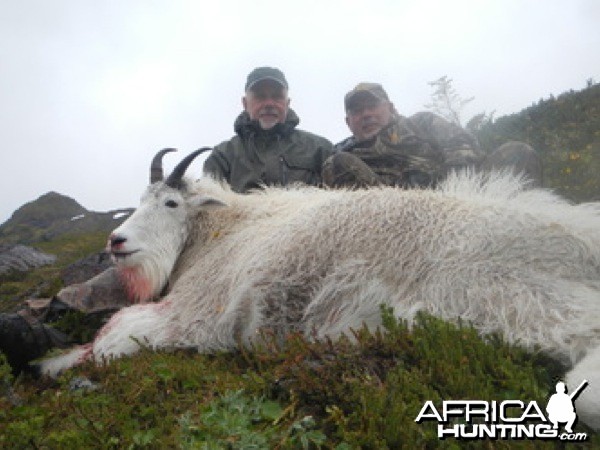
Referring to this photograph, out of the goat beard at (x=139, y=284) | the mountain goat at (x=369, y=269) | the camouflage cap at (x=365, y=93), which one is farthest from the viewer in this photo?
the camouflage cap at (x=365, y=93)

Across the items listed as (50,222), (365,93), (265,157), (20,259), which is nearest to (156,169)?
(265,157)

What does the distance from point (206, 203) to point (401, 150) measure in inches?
113

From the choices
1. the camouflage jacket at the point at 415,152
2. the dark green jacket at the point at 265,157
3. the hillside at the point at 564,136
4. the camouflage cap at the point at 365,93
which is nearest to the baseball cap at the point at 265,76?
the dark green jacket at the point at 265,157

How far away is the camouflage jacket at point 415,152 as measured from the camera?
257 inches

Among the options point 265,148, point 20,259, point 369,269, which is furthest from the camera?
point 20,259

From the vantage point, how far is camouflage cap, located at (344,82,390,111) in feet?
22.4

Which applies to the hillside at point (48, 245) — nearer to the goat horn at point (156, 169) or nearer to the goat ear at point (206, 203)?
the goat horn at point (156, 169)

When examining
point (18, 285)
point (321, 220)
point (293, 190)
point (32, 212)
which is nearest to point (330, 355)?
point (321, 220)

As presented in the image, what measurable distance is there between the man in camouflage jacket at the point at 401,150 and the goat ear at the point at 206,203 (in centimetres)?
167

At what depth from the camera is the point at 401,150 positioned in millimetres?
6680

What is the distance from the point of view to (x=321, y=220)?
13.1 feet

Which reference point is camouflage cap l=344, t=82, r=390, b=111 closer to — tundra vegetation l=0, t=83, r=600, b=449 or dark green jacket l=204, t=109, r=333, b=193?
dark green jacket l=204, t=109, r=333, b=193

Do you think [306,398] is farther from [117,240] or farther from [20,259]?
[20,259]

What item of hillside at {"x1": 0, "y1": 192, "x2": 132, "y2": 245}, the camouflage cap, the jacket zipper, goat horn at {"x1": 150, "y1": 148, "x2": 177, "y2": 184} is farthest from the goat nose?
hillside at {"x1": 0, "y1": 192, "x2": 132, "y2": 245}
